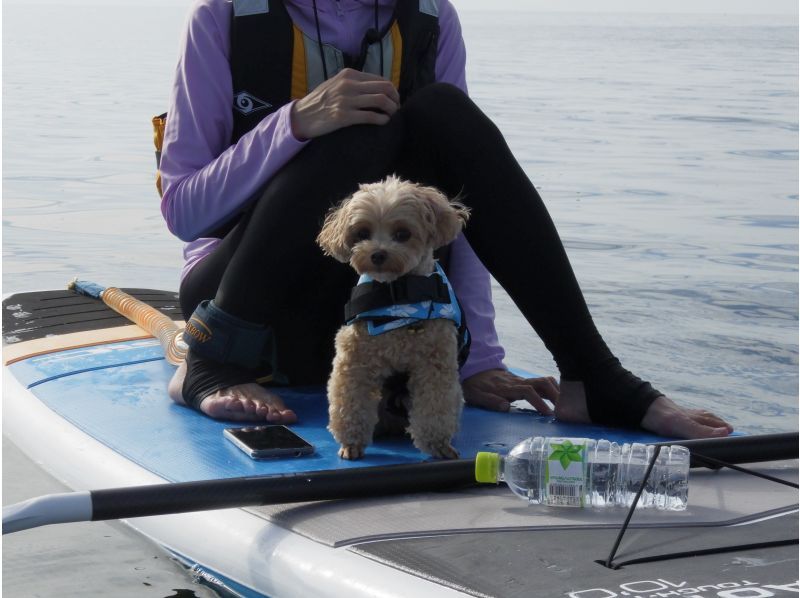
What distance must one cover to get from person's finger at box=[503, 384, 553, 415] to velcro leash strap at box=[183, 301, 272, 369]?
0.48 m

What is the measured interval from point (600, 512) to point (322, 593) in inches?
16.8

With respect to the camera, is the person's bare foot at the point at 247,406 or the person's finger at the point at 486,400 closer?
the person's bare foot at the point at 247,406

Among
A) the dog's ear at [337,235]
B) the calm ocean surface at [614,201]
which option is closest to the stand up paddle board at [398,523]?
the calm ocean surface at [614,201]

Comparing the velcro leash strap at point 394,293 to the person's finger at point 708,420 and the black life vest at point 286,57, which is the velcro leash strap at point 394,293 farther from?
the person's finger at point 708,420

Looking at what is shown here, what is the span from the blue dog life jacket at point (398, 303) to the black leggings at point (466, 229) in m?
0.23

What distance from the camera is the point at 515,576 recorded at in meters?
1.49

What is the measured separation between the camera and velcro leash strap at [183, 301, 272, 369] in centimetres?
223

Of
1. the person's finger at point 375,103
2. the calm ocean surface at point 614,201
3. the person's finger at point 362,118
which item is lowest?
the calm ocean surface at point 614,201

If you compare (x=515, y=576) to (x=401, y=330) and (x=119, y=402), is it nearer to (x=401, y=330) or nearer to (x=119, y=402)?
(x=401, y=330)

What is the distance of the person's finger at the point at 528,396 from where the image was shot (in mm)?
2328

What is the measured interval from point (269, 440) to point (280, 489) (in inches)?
12.7

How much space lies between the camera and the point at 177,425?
2199mm

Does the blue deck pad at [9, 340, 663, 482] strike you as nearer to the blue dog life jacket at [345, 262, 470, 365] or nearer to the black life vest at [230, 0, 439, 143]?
the blue dog life jacket at [345, 262, 470, 365]

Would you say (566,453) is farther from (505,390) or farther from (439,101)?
(439,101)
